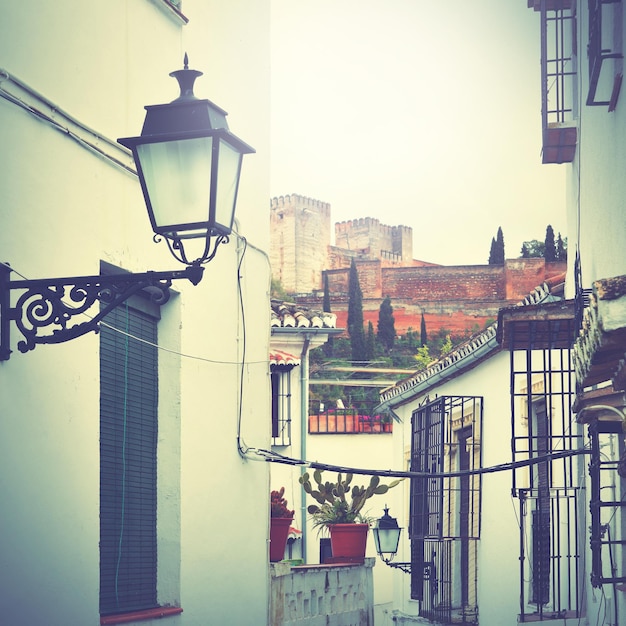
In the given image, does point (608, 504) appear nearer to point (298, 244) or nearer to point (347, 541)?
point (347, 541)

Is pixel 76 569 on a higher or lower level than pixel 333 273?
lower

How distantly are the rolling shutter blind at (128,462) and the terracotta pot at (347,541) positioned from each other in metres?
4.24

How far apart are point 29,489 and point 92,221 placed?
1.48 m

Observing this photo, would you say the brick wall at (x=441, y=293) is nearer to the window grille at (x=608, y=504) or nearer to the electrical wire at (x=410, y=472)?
the window grille at (x=608, y=504)

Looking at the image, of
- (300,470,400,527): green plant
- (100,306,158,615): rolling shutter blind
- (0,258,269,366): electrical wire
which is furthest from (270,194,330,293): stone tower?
(100,306,158,615): rolling shutter blind

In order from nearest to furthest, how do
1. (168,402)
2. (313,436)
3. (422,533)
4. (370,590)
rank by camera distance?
(168,402) → (370,590) → (422,533) → (313,436)

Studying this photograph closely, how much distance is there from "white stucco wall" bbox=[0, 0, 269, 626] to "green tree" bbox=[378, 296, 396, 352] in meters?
63.2

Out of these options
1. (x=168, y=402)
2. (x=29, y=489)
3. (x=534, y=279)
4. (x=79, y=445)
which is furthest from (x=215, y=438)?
(x=534, y=279)

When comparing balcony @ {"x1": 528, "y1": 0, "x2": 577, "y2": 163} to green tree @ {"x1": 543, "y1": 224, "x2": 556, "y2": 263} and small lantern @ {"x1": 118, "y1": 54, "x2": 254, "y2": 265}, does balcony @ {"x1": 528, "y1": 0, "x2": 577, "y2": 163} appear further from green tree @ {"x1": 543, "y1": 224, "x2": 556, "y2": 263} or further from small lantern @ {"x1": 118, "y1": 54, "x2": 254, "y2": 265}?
green tree @ {"x1": 543, "y1": 224, "x2": 556, "y2": 263}

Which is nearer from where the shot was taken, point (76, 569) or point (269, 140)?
point (76, 569)

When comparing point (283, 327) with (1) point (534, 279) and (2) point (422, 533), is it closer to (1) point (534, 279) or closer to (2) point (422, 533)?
(2) point (422, 533)

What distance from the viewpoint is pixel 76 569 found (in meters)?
5.60

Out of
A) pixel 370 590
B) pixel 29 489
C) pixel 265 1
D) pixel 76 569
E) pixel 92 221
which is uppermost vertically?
pixel 265 1

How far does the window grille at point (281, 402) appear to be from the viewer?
19.0 metres
